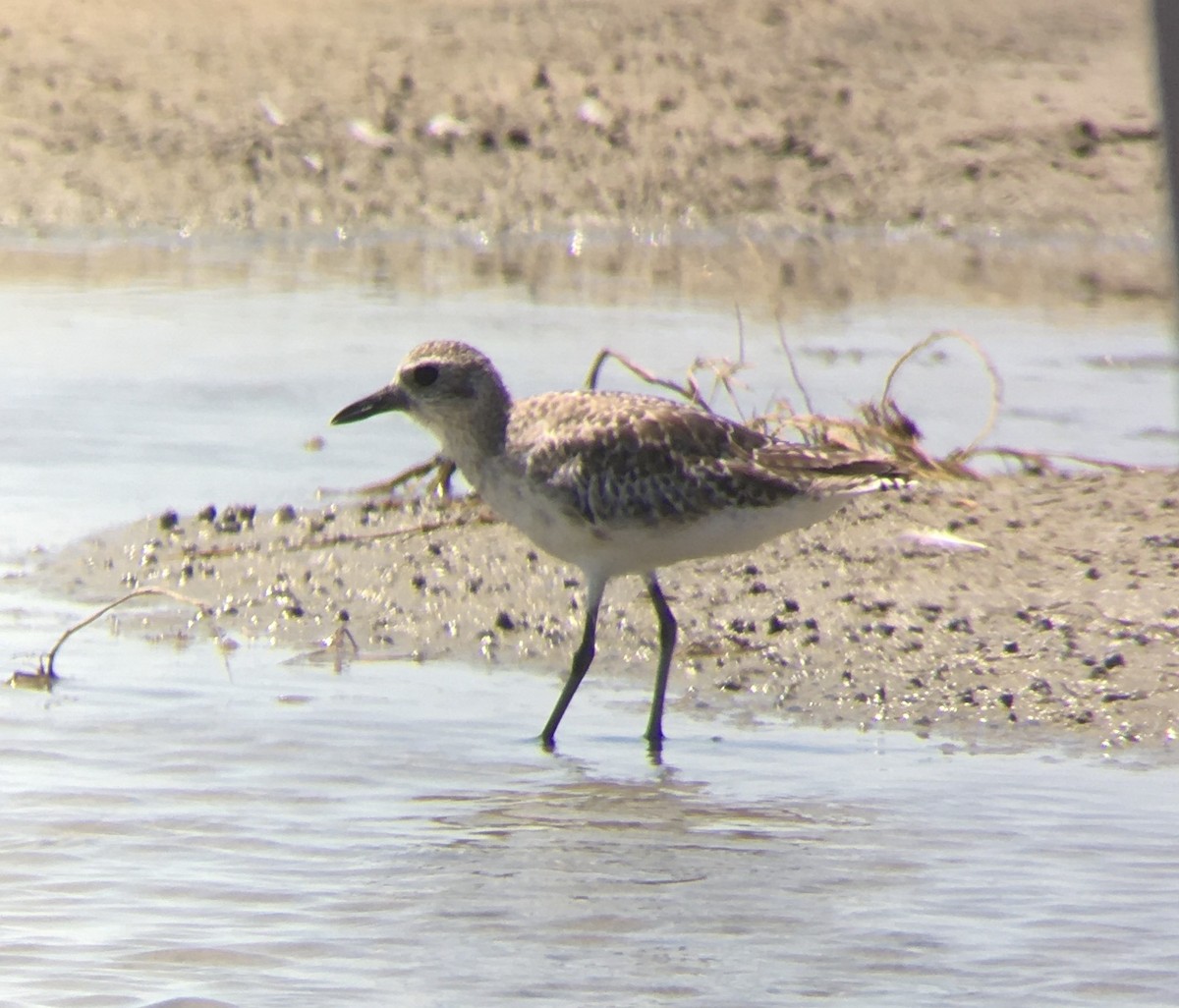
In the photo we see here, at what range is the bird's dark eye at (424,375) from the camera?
7.46 metres

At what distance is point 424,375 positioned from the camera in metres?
7.48

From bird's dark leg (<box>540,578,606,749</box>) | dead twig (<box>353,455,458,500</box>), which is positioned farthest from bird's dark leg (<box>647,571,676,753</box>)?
dead twig (<box>353,455,458,500</box>)

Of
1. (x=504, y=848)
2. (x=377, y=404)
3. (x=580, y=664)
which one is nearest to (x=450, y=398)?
(x=377, y=404)

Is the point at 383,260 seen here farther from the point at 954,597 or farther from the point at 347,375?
the point at 954,597

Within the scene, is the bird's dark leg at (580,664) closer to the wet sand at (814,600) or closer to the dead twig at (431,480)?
the wet sand at (814,600)

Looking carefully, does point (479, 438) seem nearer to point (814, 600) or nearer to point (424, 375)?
point (424, 375)

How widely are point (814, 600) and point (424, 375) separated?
1650 mm

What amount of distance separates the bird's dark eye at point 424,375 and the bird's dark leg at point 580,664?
832 millimetres

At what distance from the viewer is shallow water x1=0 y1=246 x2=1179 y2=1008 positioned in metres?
5.03

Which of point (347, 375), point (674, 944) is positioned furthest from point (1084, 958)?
point (347, 375)

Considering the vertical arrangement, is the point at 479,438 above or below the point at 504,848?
above

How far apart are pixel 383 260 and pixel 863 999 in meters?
11.7

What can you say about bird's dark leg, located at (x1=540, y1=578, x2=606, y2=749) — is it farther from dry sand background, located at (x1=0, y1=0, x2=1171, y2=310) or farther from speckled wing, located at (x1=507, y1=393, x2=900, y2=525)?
dry sand background, located at (x1=0, y1=0, x2=1171, y2=310)

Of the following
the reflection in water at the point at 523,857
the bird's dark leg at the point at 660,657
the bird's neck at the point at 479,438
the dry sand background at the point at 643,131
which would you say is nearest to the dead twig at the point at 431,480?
the bird's neck at the point at 479,438
